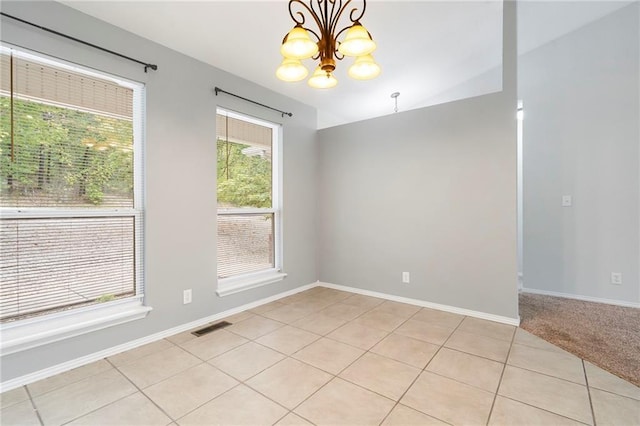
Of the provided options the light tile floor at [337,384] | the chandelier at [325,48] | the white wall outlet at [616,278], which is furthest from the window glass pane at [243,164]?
the white wall outlet at [616,278]

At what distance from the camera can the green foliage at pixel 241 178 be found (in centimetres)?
314

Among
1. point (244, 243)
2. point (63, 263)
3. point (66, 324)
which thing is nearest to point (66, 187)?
point (63, 263)

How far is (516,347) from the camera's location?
237cm

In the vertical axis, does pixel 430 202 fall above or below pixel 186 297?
above

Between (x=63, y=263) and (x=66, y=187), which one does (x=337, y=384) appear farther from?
(x=66, y=187)

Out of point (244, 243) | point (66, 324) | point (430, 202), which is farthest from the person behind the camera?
point (244, 243)

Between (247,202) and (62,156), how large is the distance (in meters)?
1.70

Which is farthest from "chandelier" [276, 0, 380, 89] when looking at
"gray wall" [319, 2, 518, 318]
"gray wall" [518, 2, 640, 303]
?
"gray wall" [518, 2, 640, 303]

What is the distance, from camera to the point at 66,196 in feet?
7.00

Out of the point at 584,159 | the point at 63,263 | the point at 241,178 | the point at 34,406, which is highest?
the point at 584,159

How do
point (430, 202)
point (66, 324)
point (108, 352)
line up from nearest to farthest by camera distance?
point (66, 324), point (108, 352), point (430, 202)

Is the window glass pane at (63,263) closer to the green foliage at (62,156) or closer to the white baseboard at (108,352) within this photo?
the green foliage at (62,156)

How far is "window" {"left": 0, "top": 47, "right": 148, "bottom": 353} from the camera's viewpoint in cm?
192

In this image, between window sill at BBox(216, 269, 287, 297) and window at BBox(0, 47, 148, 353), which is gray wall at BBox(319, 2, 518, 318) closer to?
window sill at BBox(216, 269, 287, 297)
